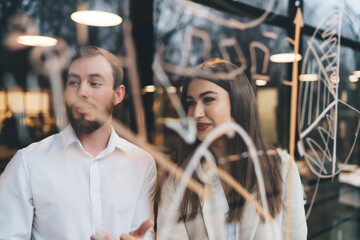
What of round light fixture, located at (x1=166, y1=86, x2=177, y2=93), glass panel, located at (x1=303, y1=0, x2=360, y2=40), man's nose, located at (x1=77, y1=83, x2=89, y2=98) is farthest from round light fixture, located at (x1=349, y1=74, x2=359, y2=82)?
man's nose, located at (x1=77, y1=83, x2=89, y2=98)

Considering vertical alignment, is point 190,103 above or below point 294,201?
above

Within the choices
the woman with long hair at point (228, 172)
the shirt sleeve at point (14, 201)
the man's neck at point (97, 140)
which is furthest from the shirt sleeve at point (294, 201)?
the shirt sleeve at point (14, 201)

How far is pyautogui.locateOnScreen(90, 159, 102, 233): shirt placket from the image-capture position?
47.4 inches

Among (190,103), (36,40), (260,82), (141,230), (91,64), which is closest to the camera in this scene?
(36,40)

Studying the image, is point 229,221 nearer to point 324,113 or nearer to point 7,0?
point 324,113

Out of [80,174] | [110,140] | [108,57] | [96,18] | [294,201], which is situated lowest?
[294,201]

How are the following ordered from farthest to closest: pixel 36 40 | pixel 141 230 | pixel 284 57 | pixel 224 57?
1. pixel 284 57
2. pixel 224 57
3. pixel 141 230
4. pixel 36 40

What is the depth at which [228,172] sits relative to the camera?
1.55m

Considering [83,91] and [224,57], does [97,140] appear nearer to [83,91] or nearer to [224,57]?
[83,91]

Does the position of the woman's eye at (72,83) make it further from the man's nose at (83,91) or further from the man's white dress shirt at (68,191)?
the man's white dress shirt at (68,191)

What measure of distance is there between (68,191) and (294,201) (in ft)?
3.89

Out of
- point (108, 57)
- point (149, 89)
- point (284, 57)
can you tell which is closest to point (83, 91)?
point (108, 57)

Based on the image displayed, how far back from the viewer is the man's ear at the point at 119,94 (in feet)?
4.04

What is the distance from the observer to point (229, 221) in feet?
4.97
